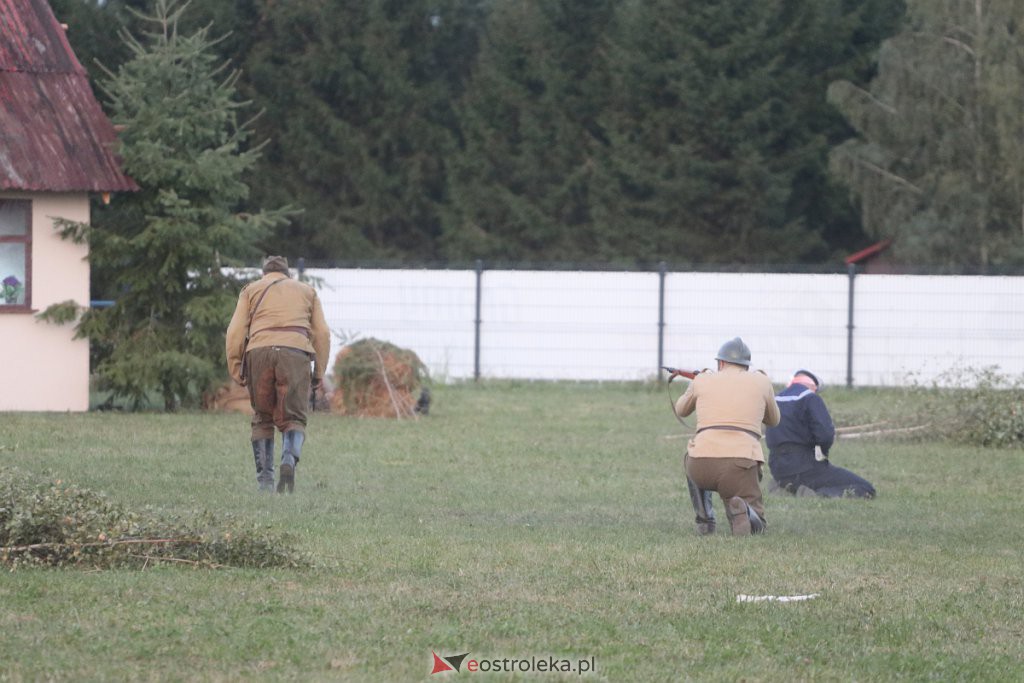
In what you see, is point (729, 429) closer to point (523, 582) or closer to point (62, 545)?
point (523, 582)

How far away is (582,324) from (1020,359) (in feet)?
Result: 25.4

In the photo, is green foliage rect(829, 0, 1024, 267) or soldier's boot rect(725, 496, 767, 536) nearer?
soldier's boot rect(725, 496, 767, 536)

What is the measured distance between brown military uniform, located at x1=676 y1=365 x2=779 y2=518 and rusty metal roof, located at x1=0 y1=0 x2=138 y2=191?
11118mm

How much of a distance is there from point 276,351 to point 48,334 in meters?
8.38

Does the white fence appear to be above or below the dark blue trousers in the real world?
above

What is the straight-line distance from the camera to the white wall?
778 inches

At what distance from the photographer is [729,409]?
10.9m

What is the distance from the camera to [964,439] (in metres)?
18.6

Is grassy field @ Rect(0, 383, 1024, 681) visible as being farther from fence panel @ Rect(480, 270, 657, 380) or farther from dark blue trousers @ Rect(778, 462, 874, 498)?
fence panel @ Rect(480, 270, 657, 380)

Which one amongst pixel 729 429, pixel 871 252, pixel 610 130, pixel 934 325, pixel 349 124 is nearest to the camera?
pixel 729 429

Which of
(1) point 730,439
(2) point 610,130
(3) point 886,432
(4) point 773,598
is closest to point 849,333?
(3) point 886,432

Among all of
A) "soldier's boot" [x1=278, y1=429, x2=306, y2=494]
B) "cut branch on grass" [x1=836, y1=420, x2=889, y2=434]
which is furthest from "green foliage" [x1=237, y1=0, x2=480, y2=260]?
"soldier's boot" [x1=278, y1=429, x2=306, y2=494]

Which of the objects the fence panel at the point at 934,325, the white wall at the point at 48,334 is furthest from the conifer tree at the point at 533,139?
the white wall at the point at 48,334

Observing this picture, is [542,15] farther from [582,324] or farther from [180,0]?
[582,324]
